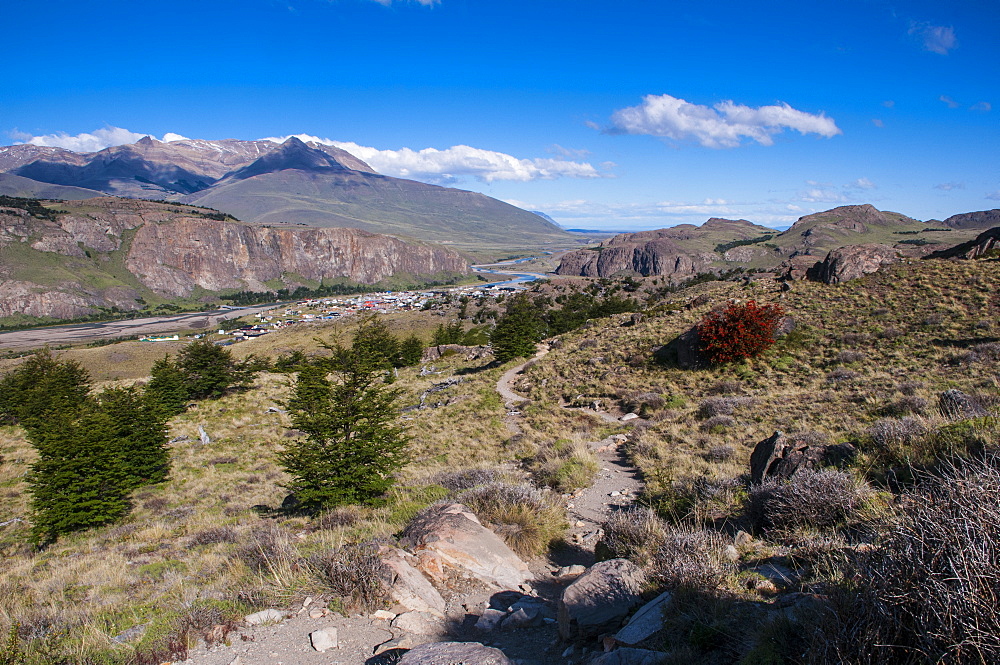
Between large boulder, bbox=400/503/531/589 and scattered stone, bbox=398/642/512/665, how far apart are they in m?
1.80

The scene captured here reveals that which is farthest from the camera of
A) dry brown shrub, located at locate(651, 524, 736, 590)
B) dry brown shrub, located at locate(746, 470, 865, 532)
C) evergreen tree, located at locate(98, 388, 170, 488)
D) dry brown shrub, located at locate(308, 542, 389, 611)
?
evergreen tree, located at locate(98, 388, 170, 488)

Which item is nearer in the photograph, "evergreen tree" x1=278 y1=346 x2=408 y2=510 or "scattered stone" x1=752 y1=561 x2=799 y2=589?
"scattered stone" x1=752 y1=561 x2=799 y2=589

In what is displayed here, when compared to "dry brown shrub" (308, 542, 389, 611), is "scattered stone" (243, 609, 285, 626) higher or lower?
lower

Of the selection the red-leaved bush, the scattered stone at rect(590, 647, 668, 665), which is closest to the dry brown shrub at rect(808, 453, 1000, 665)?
the scattered stone at rect(590, 647, 668, 665)

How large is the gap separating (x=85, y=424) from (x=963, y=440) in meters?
20.9

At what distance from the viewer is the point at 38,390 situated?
26.5 meters

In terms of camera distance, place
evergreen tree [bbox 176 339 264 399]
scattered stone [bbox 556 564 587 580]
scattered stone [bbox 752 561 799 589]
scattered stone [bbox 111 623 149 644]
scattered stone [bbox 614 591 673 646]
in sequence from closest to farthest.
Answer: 1. scattered stone [bbox 614 591 673 646]
2. scattered stone [bbox 752 561 799 589]
3. scattered stone [bbox 111 623 149 644]
4. scattered stone [bbox 556 564 587 580]
5. evergreen tree [bbox 176 339 264 399]

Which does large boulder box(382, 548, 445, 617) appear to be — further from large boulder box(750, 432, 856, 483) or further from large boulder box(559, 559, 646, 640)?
large boulder box(750, 432, 856, 483)

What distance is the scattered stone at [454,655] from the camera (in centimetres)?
400

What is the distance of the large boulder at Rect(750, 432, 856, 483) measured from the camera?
7568 millimetres

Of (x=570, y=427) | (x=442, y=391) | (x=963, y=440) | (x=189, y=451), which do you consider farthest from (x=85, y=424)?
(x=963, y=440)

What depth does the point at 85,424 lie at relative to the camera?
575 inches

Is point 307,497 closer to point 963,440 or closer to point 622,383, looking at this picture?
point 963,440

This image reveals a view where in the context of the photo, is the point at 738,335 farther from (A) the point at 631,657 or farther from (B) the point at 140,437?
(B) the point at 140,437
